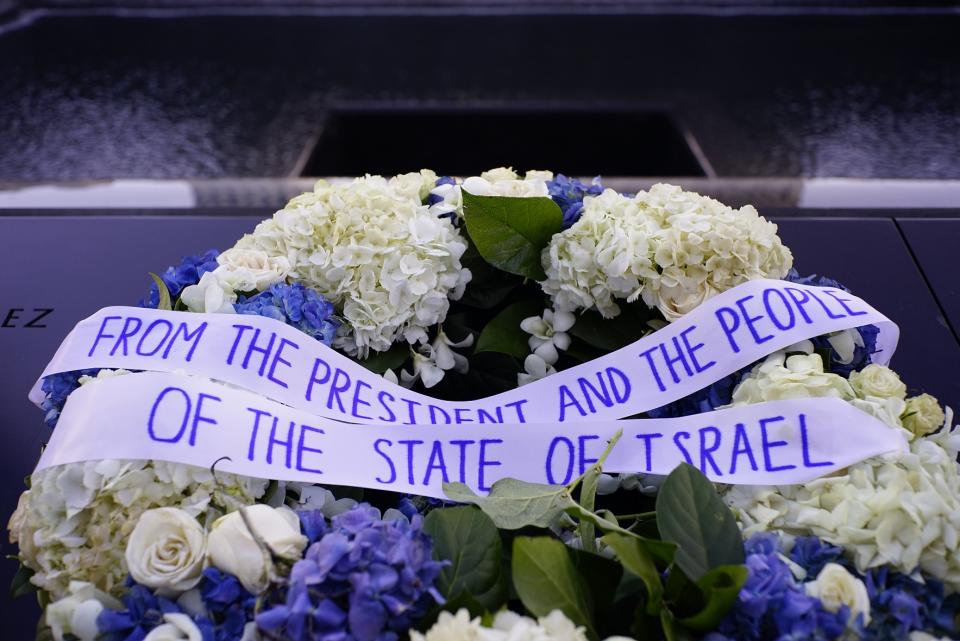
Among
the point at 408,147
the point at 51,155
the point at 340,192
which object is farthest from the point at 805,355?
the point at 51,155

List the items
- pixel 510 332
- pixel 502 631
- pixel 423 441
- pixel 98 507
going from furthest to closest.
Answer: pixel 510 332 < pixel 423 441 < pixel 98 507 < pixel 502 631

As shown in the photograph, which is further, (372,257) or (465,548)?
(372,257)

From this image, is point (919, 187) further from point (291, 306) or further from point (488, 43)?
point (488, 43)

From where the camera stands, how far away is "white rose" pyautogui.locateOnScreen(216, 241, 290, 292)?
793mm

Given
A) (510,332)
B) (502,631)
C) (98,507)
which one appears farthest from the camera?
(510,332)

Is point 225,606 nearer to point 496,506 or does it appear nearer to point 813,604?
point 496,506

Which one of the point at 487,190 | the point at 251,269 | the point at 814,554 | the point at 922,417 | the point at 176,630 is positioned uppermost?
the point at 487,190

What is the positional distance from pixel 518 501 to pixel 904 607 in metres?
0.28

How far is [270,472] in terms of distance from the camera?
656 millimetres

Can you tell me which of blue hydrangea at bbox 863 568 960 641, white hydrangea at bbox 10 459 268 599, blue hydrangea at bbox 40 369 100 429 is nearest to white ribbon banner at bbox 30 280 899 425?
blue hydrangea at bbox 40 369 100 429

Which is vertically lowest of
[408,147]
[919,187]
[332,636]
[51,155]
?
[332,636]

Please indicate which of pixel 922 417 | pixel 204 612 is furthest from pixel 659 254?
pixel 204 612

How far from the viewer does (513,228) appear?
0.80 metres

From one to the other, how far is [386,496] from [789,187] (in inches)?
36.8
